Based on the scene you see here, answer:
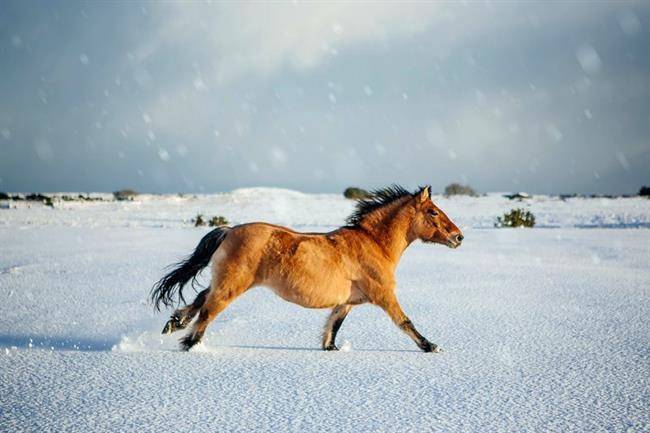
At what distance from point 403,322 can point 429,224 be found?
3.13 feet

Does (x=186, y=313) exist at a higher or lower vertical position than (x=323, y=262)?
lower

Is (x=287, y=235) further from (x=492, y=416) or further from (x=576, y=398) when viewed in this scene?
(x=576, y=398)

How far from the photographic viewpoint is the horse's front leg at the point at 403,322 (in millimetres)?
3461

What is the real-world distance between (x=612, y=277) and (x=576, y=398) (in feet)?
16.9

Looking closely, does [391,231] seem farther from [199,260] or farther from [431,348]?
[199,260]

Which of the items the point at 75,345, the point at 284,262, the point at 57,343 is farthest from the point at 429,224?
the point at 57,343

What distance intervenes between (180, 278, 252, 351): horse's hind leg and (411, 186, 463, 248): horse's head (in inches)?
62.5

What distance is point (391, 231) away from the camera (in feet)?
13.1

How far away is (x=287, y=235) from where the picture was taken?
3.53 meters

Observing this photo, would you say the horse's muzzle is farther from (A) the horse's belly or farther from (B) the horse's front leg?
(A) the horse's belly

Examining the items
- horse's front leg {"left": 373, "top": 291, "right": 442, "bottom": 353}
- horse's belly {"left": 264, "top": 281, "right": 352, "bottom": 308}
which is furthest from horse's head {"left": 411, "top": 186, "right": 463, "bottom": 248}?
horse's belly {"left": 264, "top": 281, "right": 352, "bottom": 308}

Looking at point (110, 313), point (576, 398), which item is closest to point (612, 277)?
point (576, 398)

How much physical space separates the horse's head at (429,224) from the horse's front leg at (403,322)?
706mm

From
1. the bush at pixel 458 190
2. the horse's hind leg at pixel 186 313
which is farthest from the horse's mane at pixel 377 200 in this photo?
the bush at pixel 458 190
